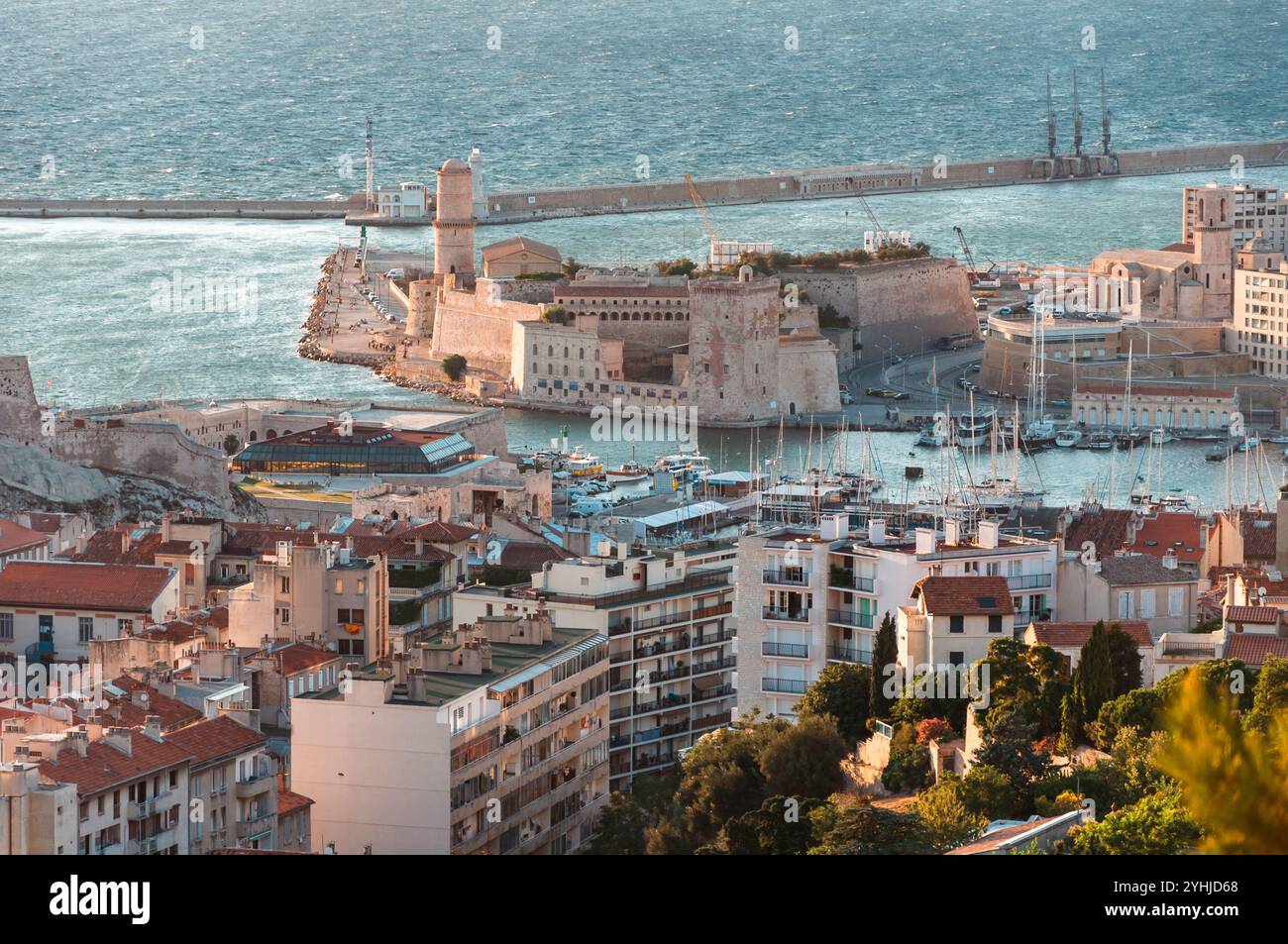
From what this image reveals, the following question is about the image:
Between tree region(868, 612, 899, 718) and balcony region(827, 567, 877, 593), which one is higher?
balcony region(827, 567, 877, 593)

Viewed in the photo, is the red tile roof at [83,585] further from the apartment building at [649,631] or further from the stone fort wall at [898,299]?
the stone fort wall at [898,299]

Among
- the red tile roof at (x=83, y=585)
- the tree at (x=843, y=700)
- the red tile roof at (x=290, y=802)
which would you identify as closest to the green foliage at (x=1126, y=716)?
the tree at (x=843, y=700)

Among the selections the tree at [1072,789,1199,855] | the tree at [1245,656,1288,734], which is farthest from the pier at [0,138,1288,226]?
the tree at [1072,789,1199,855]

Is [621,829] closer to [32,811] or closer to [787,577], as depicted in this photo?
[787,577]

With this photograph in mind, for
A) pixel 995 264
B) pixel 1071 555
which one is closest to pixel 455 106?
pixel 995 264

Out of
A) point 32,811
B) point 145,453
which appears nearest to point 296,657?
point 32,811

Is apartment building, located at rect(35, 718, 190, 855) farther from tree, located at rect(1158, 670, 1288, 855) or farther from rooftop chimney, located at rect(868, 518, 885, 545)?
tree, located at rect(1158, 670, 1288, 855)
